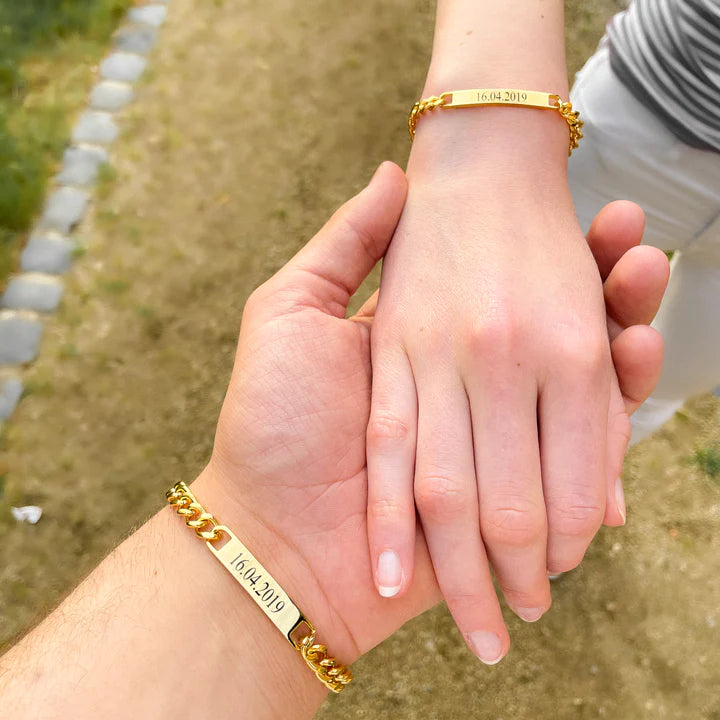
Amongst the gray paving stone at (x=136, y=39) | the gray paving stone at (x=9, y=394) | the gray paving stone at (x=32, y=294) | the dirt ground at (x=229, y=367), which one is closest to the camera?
the dirt ground at (x=229, y=367)

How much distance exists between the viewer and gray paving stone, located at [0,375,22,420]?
2064 mm

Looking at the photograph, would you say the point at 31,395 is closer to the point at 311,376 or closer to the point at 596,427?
the point at 311,376

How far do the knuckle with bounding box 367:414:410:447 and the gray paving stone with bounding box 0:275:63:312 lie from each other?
63.7 inches

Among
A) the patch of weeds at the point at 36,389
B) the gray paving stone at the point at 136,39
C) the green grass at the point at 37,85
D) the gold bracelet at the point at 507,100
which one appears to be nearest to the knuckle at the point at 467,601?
the gold bracelet at the point at 507,100

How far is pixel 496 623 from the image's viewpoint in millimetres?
1018

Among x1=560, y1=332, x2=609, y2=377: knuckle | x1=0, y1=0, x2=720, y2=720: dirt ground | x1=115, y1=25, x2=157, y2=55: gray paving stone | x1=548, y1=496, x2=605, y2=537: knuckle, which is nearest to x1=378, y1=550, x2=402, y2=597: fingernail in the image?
x1=548, y1=496, x2=605, y2=537: knuckle

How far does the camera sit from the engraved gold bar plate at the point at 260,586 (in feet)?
3.39

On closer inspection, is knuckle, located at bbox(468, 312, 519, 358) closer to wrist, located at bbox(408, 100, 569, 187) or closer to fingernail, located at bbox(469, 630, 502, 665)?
wrist, located at bbox(408, 100, 569, 187)

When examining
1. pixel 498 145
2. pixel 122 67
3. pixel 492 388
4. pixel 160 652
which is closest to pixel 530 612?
pixel 492 388

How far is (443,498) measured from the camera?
98 centimetres

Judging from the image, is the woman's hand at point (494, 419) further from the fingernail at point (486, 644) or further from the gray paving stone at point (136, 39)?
the gray paving stone at point (136, 39)

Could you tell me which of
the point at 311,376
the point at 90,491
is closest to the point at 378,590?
the point at 311,376

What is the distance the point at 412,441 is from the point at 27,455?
1.49 metres

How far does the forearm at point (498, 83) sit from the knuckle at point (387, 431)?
19.4 inches
